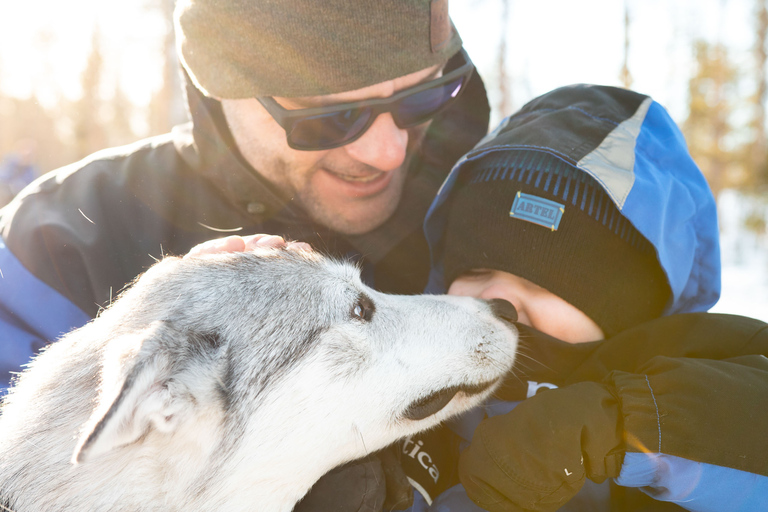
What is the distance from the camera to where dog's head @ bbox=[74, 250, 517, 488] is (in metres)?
1.63

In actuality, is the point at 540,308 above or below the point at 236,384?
below

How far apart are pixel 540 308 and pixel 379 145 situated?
3.92ft

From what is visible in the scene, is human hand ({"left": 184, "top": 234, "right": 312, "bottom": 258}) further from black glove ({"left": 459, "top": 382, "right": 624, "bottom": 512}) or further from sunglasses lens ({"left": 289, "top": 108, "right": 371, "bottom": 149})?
black glove ({"left": 459, "top": 382, "right": 624, "bottom": 512})

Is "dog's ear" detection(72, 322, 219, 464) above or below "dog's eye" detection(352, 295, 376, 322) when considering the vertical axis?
above

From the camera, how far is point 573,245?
2.26 metres

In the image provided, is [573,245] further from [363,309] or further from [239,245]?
[239,245]

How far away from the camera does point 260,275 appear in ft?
6.63

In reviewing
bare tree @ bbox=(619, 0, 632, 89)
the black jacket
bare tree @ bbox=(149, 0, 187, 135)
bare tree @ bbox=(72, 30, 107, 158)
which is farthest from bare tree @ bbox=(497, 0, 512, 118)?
bare tree @ bbox=(72, 30, 107, 158)

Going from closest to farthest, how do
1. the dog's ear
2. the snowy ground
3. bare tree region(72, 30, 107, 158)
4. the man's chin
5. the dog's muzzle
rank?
the dog's ear < the dog's muzzle < the man's chin < the snowy ground < bare tree region(72, 30, 107, 158)

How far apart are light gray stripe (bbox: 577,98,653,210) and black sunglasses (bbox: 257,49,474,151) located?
0.97 meters

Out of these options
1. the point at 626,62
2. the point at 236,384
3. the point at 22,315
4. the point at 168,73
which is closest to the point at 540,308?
the point at 236,384

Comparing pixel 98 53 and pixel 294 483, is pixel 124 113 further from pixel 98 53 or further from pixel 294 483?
pixel 294 483

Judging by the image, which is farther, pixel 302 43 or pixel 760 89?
pixel 760 89

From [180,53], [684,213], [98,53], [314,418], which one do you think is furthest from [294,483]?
[98,53]
